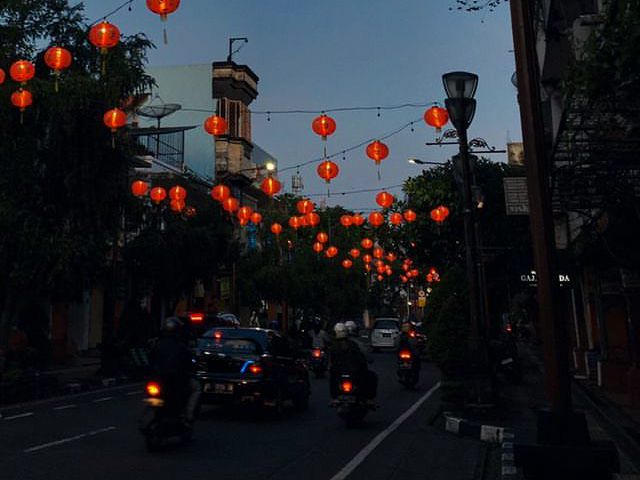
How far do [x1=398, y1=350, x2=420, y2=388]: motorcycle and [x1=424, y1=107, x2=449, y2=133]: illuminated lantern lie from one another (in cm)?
651

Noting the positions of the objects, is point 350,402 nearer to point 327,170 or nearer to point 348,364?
point 348,364

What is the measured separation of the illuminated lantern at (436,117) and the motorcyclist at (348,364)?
21.3ft

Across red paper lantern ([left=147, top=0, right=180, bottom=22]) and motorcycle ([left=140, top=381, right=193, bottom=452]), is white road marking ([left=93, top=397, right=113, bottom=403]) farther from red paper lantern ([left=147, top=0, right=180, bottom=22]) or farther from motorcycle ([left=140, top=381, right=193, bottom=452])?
red paper lantern ([left=147, top=0, right=180, bottom=22])

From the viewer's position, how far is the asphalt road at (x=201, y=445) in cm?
801

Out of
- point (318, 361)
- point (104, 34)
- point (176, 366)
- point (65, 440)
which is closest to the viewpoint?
point (176, 366)

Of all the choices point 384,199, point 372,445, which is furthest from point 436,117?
point 372,445

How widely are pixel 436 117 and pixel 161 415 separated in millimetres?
10389

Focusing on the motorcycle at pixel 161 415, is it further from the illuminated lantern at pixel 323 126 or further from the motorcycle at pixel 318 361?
the motorcycle at pixel 318 361

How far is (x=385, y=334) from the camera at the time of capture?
38.2 meters

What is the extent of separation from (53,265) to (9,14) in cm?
675

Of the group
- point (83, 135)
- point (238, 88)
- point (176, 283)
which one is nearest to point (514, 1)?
point (83, 135)

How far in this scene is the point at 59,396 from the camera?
57.5 ft

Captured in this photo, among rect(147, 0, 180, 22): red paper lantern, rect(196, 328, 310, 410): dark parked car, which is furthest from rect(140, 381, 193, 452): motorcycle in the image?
rect(147, 0, 180, 22): red paper lantern

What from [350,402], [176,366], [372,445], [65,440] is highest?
[176,366]
